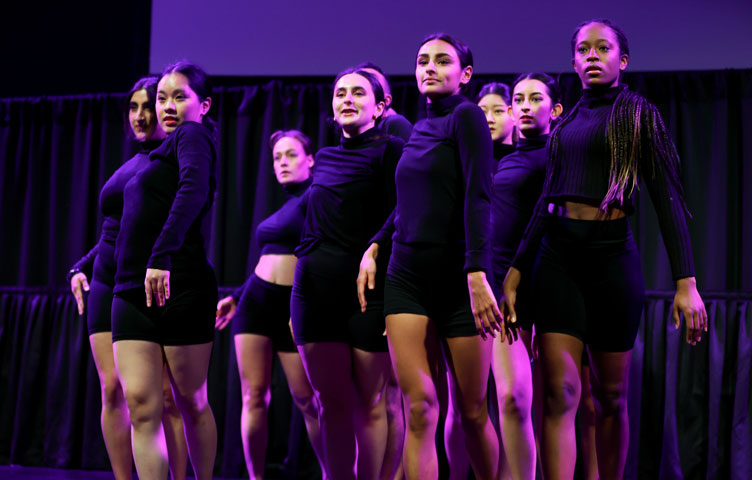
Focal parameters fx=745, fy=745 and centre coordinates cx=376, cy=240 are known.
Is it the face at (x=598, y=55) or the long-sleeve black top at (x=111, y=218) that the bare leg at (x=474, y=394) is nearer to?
the face at (x=598, y=55)

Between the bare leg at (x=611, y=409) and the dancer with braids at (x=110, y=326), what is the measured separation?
1389mm

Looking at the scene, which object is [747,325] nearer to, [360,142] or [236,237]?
[360,142]

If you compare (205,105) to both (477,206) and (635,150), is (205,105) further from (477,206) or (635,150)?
(635,150)

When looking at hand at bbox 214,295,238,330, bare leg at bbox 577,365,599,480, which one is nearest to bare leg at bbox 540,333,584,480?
bare leg at bbox 577,365,599,480

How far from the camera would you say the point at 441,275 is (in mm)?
2172

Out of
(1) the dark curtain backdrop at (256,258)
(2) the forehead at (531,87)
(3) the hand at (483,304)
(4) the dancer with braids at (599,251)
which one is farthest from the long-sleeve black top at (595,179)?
(1) the dark curtain backdrop at (256,258)

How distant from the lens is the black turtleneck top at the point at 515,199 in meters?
2.74

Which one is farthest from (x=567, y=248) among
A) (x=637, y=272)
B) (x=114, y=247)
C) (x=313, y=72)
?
(x=313, y=72)

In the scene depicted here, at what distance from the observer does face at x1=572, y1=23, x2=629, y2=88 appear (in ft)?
7.23

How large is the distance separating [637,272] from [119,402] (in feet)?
5.93

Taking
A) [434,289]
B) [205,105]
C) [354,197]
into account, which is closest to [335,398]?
[434,289]

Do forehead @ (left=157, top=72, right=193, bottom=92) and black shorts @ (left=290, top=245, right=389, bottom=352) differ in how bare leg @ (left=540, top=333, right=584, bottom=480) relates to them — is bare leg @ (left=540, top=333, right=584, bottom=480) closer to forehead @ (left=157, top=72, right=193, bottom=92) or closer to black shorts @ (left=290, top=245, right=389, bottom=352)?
black shorts @ (left=290, top=245, right=389, bottom=352)

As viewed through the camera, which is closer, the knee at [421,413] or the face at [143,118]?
the knee at [421,413]

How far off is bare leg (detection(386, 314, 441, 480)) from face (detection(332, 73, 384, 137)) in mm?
725
